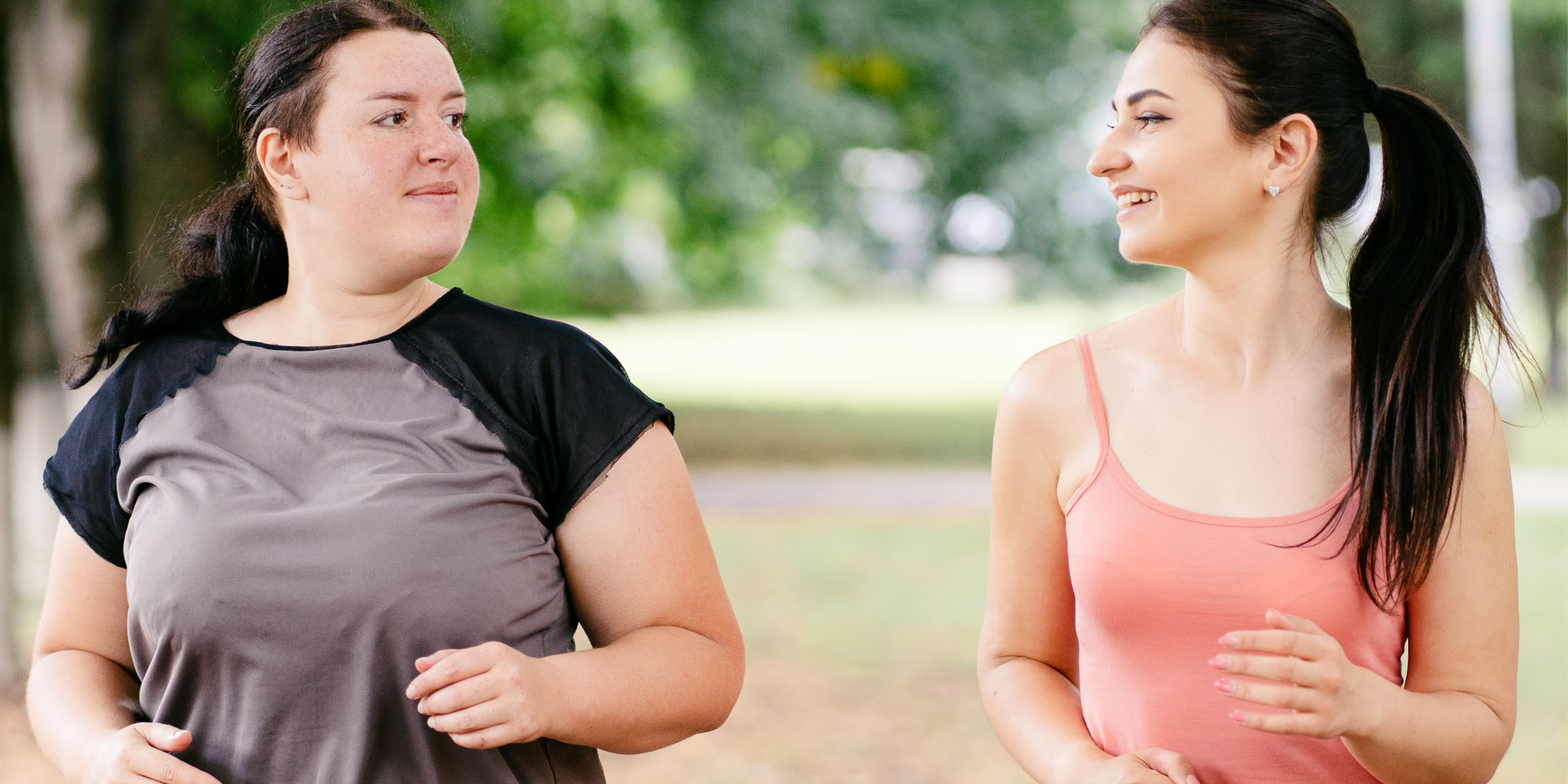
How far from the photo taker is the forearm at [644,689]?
193cm

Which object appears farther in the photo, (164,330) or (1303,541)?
(164,330)

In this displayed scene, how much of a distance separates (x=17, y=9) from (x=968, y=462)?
1050 cm

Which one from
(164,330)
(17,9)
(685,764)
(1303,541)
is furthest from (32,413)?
(1303,541)

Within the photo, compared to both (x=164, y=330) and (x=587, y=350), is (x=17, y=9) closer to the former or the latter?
(x=164, y=330)

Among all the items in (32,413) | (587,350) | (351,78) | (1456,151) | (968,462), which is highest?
(351,78)

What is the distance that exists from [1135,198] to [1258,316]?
266mm

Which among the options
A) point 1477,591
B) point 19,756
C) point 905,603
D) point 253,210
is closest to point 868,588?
point 905,603

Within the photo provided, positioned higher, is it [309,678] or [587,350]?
[587,350]

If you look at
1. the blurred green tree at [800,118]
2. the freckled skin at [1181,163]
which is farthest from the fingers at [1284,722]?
the blurred green tree at [800,118]

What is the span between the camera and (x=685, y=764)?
19.6 ft

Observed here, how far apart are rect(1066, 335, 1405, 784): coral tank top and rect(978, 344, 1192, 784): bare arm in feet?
0.19

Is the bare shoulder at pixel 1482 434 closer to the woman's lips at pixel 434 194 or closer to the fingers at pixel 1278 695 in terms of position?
the fingers at pixel 1278 695

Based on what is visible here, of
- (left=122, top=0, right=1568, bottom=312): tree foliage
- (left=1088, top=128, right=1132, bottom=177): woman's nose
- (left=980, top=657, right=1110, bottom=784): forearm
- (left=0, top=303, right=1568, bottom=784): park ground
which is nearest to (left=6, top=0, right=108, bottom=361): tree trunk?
(left=0, top=303, right=1568, bottom=784): park ground

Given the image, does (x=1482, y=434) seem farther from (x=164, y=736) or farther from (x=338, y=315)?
(x=164, y=736)
